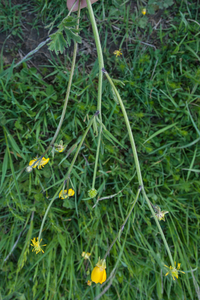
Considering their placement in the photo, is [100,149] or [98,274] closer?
[98,274]

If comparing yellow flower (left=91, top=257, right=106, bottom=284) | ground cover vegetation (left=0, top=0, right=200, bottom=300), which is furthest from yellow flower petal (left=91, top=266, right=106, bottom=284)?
ground cover vegetation (left=0, top=0, right=200, bottom=300)

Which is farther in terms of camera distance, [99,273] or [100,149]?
[100,149]

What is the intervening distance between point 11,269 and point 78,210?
2.05 ft

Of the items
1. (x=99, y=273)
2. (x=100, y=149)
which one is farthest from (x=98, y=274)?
(x=100, y=149)

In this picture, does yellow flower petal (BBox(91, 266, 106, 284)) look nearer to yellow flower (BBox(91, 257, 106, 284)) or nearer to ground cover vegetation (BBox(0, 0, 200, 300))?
yellow flower (BBox(91, 257, 106, 284))

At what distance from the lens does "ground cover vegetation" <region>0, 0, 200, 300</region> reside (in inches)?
56.1

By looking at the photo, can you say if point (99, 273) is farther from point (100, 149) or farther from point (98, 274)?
point (100, 149)

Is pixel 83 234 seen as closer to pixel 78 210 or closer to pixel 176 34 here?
pixel 78 210

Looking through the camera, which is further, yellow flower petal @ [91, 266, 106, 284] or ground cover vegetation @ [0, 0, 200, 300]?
ground cover vegetation @ [0, 0, 200, 300]

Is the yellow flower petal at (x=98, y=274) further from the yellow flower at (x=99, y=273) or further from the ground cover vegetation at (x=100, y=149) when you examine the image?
the ground cover vegetation at (x=100, y=149)

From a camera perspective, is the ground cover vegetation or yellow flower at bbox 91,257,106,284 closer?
yellow flower at bbox 91,257,106,284

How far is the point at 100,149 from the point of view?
146cm

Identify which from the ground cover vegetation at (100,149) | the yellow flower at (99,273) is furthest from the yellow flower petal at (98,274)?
the ground cover vegetation at (100,149)

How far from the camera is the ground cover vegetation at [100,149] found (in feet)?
4.68
